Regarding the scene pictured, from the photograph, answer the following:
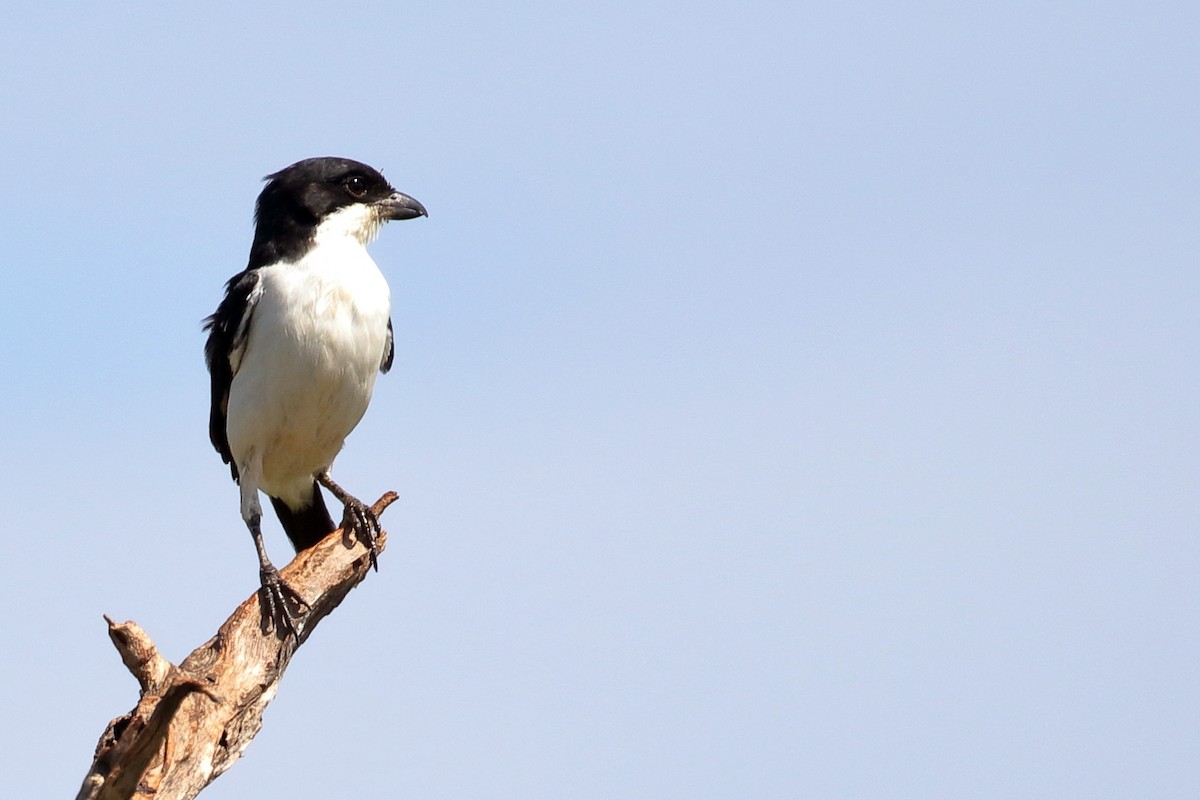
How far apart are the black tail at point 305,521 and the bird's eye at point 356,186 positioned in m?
2.13

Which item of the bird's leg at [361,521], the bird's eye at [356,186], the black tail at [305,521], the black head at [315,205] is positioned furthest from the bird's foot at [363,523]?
the bird's eye at [356,186]

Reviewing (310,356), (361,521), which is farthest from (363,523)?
(310,356)

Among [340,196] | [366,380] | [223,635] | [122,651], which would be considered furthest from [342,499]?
[122,651]

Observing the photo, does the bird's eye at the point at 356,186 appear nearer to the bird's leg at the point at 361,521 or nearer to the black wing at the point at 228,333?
the black wing at the point at 228,333

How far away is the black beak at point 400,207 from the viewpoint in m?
11.5

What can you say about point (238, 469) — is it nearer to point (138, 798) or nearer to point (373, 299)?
point (373, 299)

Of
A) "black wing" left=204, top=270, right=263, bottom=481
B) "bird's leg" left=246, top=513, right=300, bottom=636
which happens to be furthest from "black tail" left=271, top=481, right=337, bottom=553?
"bird's leg" left=246, top=513, right=300, bottom=636

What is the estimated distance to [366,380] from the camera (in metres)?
10.8

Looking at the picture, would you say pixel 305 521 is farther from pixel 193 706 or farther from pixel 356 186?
pixel 193 706

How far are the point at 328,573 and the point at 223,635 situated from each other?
1.37 m

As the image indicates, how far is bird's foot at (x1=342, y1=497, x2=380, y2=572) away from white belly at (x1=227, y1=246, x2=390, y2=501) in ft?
1.93

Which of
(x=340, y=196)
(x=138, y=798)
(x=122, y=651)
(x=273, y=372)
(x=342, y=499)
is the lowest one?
(x=138, y=798)

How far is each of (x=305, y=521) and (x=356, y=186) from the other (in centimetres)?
240

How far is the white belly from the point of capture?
1048 centimetres
